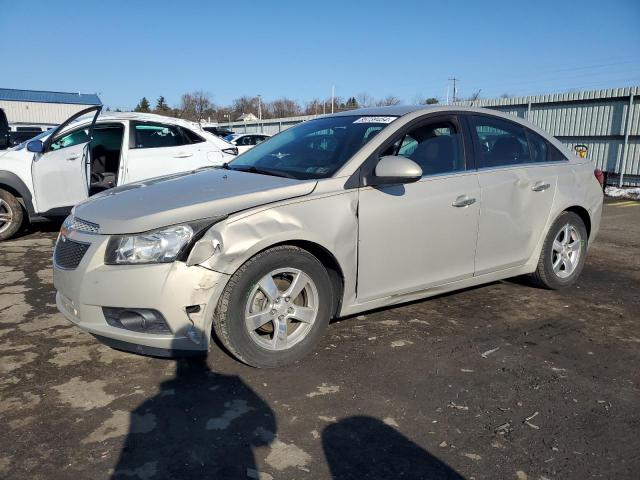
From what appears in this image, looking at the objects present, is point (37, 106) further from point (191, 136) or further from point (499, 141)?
point (499, 141)

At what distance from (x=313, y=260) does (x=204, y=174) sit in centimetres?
126

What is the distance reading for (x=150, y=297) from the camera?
2855 mm

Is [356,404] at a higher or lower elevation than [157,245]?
lower

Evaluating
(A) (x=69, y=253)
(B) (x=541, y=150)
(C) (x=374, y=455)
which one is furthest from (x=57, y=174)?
(C) (x=374, y=455)

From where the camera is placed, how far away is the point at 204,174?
3.94 meters

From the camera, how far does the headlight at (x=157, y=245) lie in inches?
113

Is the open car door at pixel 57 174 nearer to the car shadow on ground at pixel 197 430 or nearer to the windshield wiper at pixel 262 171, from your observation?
the windshield wiper at pixel 262 171

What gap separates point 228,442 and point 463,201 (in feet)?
Result: 7.92

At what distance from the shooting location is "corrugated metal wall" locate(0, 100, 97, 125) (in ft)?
165

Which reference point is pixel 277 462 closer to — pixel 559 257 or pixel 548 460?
pixel 548 460

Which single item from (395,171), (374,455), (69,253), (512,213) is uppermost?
(395,171)

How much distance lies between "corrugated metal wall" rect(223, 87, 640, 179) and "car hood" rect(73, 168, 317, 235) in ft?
41.2

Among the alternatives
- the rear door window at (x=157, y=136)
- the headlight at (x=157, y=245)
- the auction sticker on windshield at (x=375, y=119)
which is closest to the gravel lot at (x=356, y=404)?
the headlight at (x=157, y=245)

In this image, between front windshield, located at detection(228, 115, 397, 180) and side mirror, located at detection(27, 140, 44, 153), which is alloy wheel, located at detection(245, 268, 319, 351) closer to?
front windshield, located at detection(228, 115, 397, 180)
